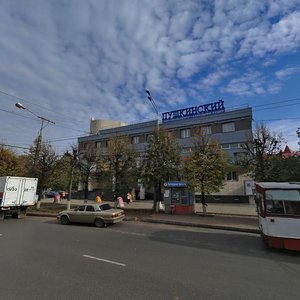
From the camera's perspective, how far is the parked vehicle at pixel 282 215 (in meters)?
9.54

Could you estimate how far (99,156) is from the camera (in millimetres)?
29438

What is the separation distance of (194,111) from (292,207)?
35.9 m

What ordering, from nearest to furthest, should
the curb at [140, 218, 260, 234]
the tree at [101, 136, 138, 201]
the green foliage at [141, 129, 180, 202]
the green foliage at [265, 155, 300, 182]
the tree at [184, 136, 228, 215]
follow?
1. the curb at [140, 218, 260, 234]
2. the green foliage at [265, 155, 300, 182]
3. the tree at [184, 136, 228, 215]
4. the green foliage at [141, 129, 180, 202]
5. the tree at [101, 136, 138, 201]

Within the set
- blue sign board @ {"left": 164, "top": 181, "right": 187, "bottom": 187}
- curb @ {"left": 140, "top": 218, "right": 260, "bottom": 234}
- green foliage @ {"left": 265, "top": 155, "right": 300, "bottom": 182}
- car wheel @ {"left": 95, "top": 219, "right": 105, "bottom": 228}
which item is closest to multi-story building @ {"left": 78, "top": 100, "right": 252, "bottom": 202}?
blue sign board @ {"left": 164, "top": 181, "right": 187, "bottom": 187}

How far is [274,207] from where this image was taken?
32.6 feet

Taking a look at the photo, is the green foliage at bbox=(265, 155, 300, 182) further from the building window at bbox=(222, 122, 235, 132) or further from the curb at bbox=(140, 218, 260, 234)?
the building window at bbox=(222, 122, 235, 132)

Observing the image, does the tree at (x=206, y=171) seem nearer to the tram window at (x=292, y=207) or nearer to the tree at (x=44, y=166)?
the tram window at (x=292, y=207)

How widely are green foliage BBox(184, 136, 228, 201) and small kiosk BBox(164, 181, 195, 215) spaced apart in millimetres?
1235

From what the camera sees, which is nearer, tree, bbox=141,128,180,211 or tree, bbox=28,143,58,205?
tree, bbox=141,128,180,211

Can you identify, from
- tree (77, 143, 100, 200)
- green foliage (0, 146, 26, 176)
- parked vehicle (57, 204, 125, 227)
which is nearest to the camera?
parked vehicle (57, 204, 125, 227)

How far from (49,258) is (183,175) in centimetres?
1555

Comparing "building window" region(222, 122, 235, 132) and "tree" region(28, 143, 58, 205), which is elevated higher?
"building window" region(222, 122, 235, 132)

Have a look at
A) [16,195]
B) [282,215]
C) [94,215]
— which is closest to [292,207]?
[282,215]

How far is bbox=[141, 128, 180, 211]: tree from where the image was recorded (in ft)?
75.2
